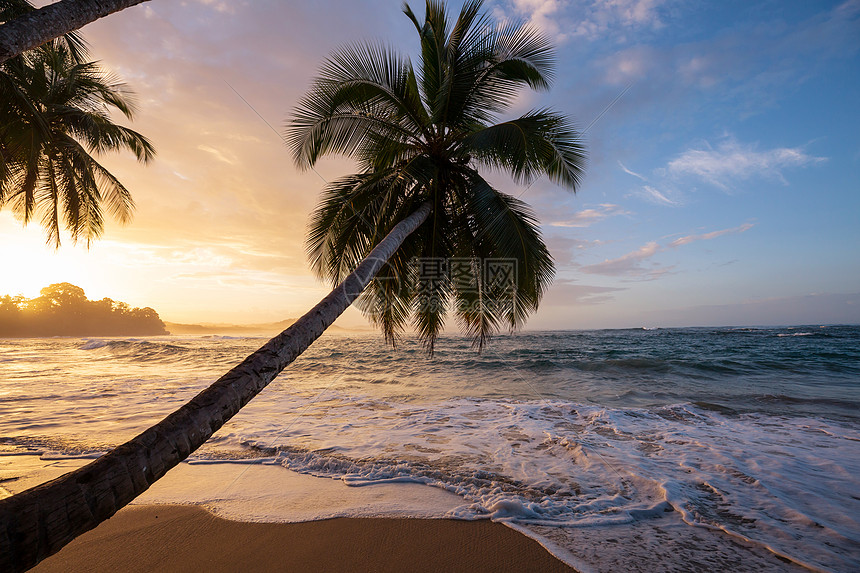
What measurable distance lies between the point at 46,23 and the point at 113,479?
3.89 meters

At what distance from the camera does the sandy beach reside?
2.85 metres

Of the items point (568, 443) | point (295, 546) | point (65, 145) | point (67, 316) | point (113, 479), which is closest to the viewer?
point (113, 479)

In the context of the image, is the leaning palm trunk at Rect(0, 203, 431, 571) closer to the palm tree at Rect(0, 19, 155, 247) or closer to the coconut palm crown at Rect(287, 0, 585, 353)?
the coconut palm crown at Rect(287, 0, 585, 353)

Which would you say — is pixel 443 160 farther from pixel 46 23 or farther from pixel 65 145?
pixel 65 145

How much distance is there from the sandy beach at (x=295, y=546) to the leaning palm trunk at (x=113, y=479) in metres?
1.55

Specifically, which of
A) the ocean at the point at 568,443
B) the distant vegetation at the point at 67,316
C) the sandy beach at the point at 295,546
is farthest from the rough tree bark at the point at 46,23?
the distant vegetation at the point at 67,316

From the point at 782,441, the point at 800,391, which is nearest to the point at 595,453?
the point at 782,441

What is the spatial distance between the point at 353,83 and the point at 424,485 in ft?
20.4

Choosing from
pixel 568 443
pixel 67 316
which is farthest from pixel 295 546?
pixel 67 316

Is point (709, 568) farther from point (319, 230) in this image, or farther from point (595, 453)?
point (319, 230)

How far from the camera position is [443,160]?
673cm

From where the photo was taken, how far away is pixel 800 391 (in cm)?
1084

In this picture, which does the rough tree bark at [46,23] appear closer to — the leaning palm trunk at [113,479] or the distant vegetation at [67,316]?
the leaning palm trunk at [113,479]

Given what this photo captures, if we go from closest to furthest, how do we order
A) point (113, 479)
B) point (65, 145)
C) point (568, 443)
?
1. point (113, 479)
2. point (568, 443)
3. point (65, 145)
